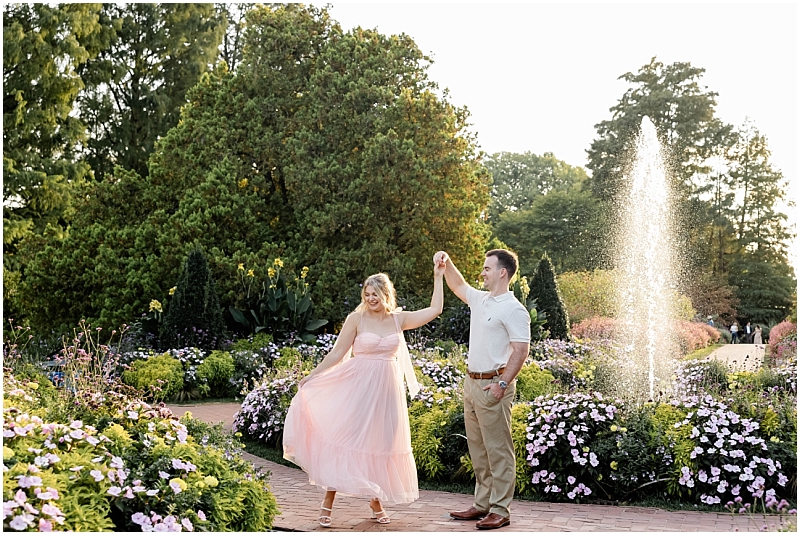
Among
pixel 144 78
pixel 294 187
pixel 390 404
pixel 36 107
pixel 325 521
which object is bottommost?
pixel 325 521

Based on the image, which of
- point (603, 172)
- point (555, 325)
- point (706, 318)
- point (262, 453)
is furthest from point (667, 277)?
point (262, 453)

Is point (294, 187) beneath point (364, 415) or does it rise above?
above

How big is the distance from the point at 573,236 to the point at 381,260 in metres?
20.4

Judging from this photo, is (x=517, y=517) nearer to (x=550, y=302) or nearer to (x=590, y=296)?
(x=550, y=302)

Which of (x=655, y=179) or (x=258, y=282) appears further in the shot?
(x=258, y=282)

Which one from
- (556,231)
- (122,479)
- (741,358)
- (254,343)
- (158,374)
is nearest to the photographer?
(122,479)

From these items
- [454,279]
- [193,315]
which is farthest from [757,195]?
[454,279]

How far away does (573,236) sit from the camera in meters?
34.4

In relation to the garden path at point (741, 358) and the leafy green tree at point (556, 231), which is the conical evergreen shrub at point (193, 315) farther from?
the leafy green tree at point (556, 231)

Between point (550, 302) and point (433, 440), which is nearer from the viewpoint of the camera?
point (433, 440)

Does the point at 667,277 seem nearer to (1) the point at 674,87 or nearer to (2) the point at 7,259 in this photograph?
(1) the point at 674,87

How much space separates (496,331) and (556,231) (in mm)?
30995

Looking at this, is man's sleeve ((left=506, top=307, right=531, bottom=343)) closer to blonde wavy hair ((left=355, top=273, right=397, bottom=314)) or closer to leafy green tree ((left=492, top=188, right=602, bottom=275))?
blonde wavy hair ((left=355, top=273, right=397, bottom=314))

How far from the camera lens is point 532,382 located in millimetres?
8750
